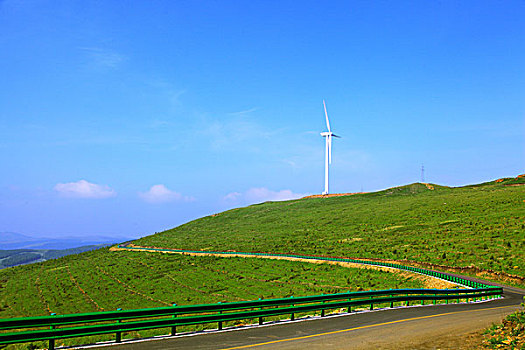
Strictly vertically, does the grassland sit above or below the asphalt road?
below

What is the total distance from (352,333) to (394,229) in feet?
217

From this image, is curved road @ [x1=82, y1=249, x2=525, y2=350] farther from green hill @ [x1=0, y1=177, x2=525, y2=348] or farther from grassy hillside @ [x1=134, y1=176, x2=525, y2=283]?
grassy hillside @ [x1=134, y1=176, x2=525, y2=283]

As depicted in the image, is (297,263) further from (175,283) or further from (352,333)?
(352,333)

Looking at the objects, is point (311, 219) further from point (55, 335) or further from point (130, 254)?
point (55, 335)

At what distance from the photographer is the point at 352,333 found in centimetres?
1582

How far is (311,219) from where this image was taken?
108500 millimetres

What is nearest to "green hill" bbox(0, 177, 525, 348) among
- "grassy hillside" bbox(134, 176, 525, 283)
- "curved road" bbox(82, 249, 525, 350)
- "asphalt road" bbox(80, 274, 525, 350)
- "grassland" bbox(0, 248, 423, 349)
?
"grassland" bbox(0, 248, 423, 349)

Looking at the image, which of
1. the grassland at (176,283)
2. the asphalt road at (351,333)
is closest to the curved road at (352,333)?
the asphalt road at (351,333)

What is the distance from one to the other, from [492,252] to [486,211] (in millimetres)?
31111

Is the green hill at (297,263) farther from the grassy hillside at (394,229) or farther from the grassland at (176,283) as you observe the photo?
the grassy hillside at (394,229)

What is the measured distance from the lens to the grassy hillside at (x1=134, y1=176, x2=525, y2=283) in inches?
2090

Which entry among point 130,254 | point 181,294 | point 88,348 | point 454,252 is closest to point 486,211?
point 454,252

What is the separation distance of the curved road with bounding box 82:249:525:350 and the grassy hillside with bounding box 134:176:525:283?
26.8 metres

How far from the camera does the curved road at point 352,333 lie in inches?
535
